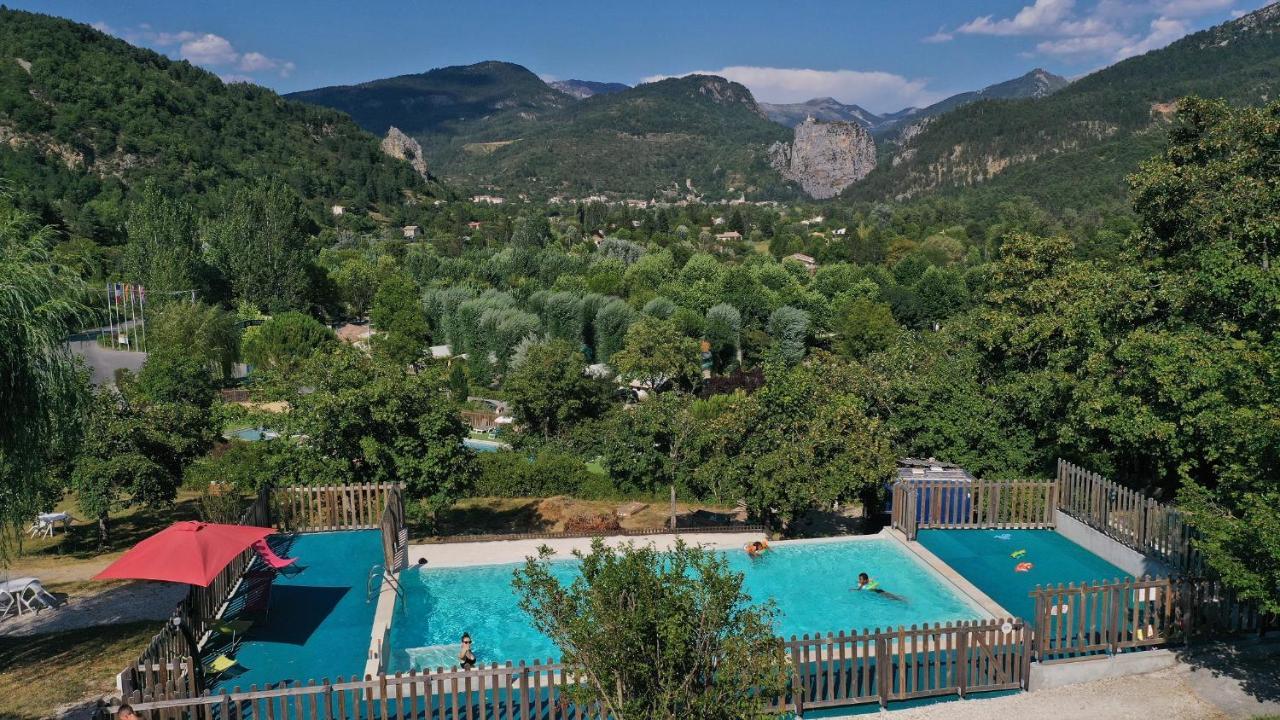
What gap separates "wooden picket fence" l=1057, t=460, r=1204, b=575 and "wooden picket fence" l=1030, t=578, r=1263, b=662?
122 cm

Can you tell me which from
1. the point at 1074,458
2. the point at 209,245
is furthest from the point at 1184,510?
the point at 209,245

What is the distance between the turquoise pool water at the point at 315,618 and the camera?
11.0 metres

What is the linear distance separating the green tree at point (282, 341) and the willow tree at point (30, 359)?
38590mm

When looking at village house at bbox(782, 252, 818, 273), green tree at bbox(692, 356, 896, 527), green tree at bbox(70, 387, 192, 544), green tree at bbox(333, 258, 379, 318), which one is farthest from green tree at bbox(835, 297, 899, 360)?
green tree at bbox(70, 387, 192, 544)

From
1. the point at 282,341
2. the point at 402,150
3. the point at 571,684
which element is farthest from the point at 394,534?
the point at 402,150

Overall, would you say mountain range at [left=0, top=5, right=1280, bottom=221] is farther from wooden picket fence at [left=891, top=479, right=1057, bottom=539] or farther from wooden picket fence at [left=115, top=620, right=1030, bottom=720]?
wooden picket fence at [left=891, top=479, right=1057, bottom=539]

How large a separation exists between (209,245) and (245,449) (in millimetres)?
48767

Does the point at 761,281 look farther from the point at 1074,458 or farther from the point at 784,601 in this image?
the point at 784,601

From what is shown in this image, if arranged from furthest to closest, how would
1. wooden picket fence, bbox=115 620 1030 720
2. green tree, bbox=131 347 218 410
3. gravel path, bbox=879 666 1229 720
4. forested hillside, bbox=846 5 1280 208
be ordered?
forested hillside, bbox=846 5 1280 208
green tree, bbox=131 347 218 410
gravel path, bbox=879 666 1229 720
wooden picket fence, bbox=115 620 1030 720

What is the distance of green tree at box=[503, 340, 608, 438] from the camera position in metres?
34.0

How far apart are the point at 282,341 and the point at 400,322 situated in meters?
7.18

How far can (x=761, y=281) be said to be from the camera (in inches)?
2586

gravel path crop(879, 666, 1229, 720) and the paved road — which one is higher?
the paved road

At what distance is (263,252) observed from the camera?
61781 millimetres
